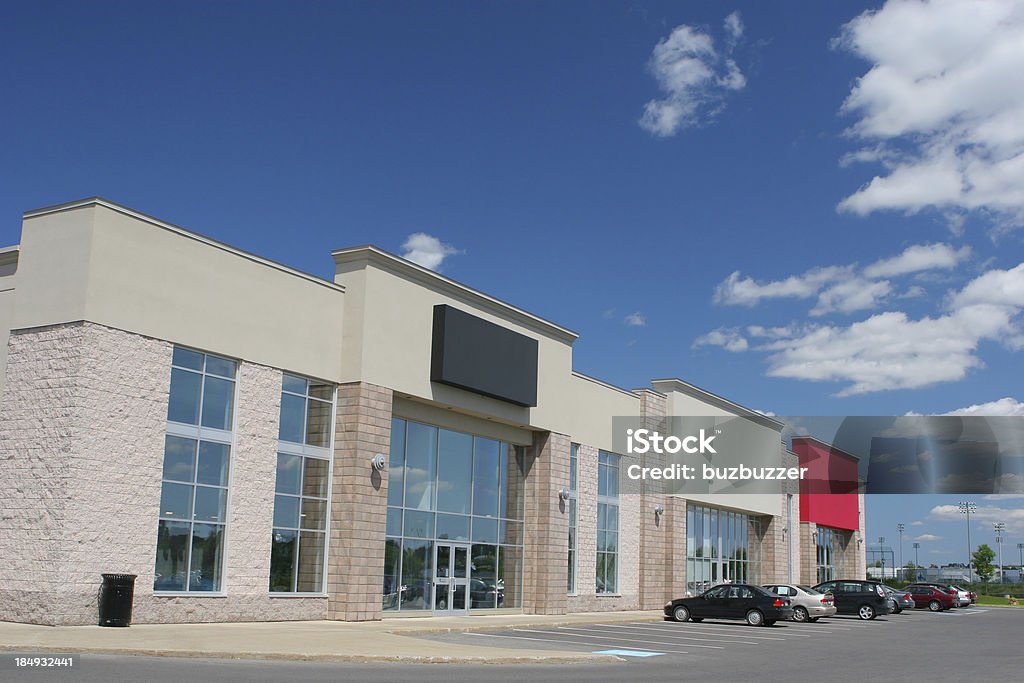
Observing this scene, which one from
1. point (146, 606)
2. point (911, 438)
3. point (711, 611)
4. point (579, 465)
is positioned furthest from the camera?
point (911, 438)

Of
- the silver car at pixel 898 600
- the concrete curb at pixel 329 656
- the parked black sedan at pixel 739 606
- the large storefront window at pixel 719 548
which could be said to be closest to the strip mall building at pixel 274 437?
the parked black sedan at pixel 739 606

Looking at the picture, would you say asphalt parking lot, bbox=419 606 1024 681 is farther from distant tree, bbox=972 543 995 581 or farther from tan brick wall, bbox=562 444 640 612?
distant tree, bbox=972 543 995 581

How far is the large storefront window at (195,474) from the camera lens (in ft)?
72.8

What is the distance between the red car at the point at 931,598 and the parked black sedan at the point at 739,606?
24.0m

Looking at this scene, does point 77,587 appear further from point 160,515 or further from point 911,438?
point 911,438

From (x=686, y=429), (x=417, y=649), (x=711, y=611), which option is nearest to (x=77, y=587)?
(x=417, y=649)

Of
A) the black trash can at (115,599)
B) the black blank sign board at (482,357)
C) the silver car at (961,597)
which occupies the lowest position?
the silver car at (961,597)

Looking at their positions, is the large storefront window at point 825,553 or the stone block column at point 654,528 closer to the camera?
the stone block column at point 654,528

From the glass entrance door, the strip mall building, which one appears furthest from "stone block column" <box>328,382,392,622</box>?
the glass entrance door

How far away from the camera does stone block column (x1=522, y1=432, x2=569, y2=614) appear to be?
3372cm

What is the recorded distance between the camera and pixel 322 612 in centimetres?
2564

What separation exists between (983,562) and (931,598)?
76611 mm

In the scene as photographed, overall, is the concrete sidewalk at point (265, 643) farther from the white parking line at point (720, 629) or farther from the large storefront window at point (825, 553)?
the large storefront window at point (825, 553)

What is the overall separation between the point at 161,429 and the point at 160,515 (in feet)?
5.85
